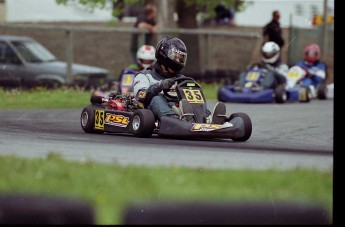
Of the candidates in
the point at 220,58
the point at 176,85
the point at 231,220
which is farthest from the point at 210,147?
the point at 220,58

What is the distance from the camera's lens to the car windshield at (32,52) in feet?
26.9

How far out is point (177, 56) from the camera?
890 cm

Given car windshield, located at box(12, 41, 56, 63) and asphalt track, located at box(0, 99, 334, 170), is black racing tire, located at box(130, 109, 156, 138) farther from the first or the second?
car windshield, located at box(12, 41, 56, 63)

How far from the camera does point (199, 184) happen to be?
602cm

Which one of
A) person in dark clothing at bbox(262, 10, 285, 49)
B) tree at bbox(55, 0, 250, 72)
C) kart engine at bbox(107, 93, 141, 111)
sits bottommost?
kart engine at bbox(107, 93, 141, 111)

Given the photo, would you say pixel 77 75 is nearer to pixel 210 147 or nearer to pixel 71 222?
pixel 210 147

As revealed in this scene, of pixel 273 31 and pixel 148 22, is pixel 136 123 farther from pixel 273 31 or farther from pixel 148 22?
pixel 273 31

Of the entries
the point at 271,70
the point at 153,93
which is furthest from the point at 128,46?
the point at 271,70

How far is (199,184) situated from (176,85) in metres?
3.21

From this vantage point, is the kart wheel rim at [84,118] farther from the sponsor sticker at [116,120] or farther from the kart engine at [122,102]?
the kart engine at [122,102]

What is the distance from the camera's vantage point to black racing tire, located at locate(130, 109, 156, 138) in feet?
29.3

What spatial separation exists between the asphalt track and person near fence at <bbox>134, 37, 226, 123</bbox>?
1.15 feet

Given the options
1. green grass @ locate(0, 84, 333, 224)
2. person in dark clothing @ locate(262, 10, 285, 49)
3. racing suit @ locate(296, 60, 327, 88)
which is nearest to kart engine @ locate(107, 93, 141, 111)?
person in dark clothing @ locate(262, 10, 285, 49)
